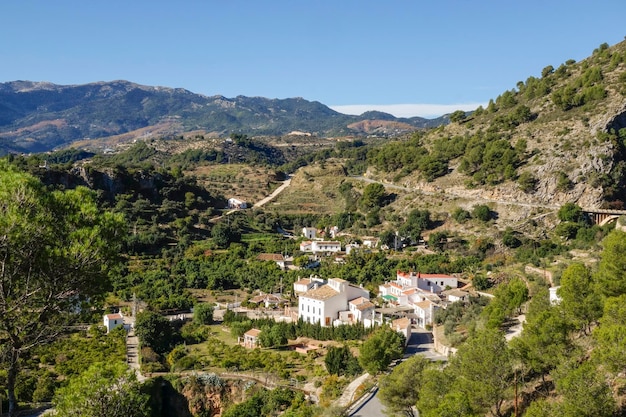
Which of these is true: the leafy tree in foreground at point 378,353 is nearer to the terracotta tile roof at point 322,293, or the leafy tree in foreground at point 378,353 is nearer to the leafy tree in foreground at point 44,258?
the terracotta tile roof at point 322,293

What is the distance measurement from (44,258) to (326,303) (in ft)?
80.4

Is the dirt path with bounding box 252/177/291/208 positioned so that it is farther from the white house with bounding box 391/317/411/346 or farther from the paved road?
the white house with bounding box 391/317/411/346

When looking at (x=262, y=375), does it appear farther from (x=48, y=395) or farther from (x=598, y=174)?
(x=598, y=174)

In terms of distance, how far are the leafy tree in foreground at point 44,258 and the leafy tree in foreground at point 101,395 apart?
2.71 ft

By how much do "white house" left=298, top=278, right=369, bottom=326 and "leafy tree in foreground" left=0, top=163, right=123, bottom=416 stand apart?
928 inches

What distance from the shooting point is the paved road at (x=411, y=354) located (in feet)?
62.2

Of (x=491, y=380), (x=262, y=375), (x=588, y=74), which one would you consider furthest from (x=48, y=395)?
(x=588, y=74)

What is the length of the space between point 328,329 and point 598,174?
28746mm

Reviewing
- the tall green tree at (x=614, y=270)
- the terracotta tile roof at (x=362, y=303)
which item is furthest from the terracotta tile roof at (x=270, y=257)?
the tall green tree at (x=614, y=270)

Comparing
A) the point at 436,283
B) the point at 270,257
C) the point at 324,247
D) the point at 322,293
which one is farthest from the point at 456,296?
the point at 270,257

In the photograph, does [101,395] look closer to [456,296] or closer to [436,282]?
[456,296]

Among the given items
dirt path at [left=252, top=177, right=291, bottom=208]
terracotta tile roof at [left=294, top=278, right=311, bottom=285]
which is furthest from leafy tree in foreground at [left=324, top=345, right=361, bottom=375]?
dirt path at [left=252, top=177, right=291, bottom=208]

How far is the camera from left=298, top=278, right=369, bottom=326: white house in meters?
31.8

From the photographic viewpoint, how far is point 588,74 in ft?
181
